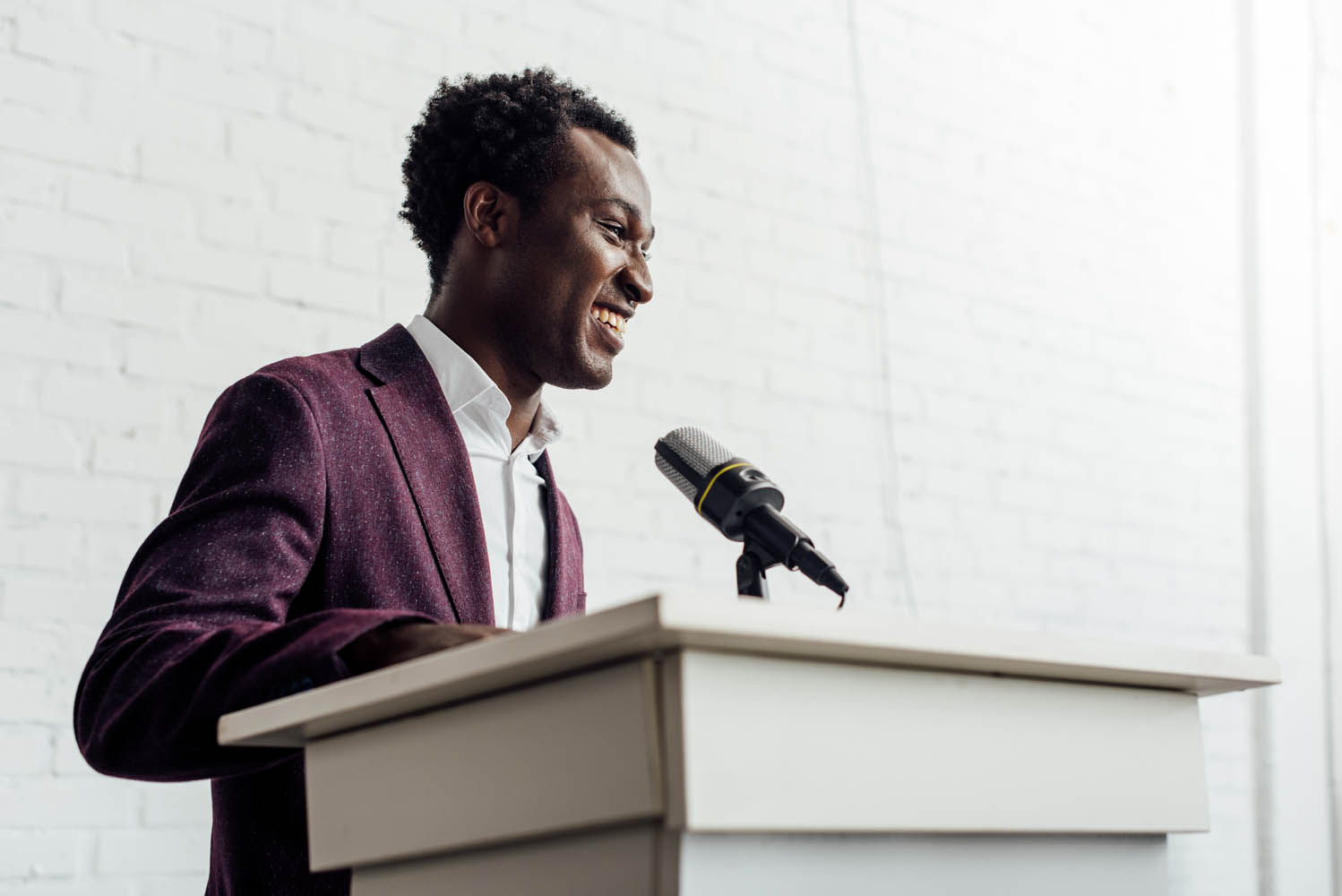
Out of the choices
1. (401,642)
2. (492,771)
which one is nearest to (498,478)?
(401,642)

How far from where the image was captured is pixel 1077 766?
0.82 meters

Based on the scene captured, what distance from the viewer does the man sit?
3.14 ft

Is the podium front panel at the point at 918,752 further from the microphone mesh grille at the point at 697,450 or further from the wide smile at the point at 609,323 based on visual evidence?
the wide smile at the point at 609,323

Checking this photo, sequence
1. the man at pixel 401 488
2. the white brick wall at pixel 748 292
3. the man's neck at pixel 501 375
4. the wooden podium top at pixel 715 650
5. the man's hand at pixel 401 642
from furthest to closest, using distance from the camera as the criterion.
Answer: the white brick wall at pixel 748 292 < the man's neck at pixel 501 375 < the man at pixel 401 488 < the man's hand at pixel 401 642 < the wooden podium top at pixel 715 650

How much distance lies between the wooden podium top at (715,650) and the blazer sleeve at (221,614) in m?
0.05

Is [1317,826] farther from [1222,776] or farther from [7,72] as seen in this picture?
[7,72]

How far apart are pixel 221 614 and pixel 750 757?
545 mm

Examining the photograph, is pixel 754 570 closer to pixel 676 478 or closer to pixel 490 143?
pixel 676 478

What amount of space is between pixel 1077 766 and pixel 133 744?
0.67 m

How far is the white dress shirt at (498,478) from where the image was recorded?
4.83ft

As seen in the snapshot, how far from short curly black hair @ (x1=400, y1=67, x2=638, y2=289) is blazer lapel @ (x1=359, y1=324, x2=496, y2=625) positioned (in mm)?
305

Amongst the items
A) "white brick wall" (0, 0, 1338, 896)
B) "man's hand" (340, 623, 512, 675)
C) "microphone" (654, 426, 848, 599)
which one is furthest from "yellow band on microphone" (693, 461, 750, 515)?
"white brick wall" (0, 0, 1338, 896)

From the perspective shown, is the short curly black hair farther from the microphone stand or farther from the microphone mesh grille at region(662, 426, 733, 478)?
the microphone stand

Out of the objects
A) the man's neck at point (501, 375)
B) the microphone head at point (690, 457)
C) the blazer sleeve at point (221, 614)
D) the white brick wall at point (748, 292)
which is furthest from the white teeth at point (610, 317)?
the white brick wall at point (748, 292)
